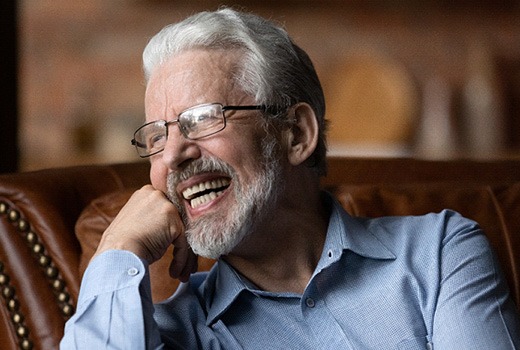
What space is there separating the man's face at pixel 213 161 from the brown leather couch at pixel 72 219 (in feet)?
1.01

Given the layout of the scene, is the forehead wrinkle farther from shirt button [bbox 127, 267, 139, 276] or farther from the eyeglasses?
shirt button [bbox 127, 267, 139, 276]

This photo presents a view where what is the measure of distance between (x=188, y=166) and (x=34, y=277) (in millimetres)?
469

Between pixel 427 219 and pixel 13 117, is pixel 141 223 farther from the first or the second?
pixel 13 117

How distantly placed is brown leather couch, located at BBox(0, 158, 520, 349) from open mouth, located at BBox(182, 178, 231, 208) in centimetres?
29

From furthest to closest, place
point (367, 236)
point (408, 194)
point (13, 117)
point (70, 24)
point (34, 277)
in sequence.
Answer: point (70, 24) → point (13, 117) → point (408, 194) → point (34, 277) → point (367, 236)

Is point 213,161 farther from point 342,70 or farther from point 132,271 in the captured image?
point 342,70

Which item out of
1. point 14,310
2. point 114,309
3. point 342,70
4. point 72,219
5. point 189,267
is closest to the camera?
point 114,309

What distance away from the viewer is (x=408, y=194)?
7.00 feet

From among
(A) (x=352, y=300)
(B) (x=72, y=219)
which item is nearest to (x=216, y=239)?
(A) (x=352, y=300)

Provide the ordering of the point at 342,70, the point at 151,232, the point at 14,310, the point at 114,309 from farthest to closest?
the point at 342,70 → the point at 14,310 → the point at 151,232 → the point at 114,309

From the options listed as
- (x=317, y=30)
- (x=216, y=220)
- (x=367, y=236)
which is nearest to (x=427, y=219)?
(x=367, y=236)

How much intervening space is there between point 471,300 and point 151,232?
57cm

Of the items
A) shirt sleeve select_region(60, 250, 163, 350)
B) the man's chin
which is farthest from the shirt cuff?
the man's chin

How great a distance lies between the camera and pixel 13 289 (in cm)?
196
